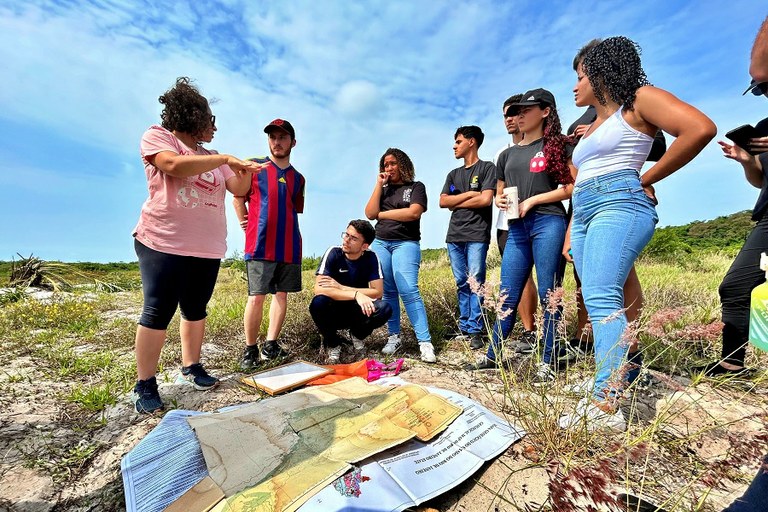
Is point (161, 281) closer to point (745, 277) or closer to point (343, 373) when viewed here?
point (343, 373)

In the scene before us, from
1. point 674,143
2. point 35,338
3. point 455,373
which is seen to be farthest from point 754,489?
point 35,338

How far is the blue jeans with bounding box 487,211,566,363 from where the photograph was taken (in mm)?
2803

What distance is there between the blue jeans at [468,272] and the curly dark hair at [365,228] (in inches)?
33.3

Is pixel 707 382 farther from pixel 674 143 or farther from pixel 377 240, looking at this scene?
pixel 377 240

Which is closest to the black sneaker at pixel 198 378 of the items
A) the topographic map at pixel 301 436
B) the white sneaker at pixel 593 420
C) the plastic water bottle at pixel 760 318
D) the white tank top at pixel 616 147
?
the topographic map at pixel 301 436

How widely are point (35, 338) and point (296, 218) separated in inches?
137

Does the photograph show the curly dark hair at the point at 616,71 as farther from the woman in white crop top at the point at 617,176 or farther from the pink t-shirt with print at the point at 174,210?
the pink t-shirt with print at the point at 174,210

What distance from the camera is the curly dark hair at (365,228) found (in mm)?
3576

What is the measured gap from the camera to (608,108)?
198 centimetres

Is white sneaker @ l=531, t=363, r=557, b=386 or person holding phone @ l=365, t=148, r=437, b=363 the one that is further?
person holding phone @ l=365, t=148, r=437, b=363

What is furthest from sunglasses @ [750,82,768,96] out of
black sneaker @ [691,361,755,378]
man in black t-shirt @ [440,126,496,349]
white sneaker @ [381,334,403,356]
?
white sneaker @ [381,334,403,356]

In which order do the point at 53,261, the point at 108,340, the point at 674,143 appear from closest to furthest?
the point at 674,143
the point at 108,340
the point at 53,261

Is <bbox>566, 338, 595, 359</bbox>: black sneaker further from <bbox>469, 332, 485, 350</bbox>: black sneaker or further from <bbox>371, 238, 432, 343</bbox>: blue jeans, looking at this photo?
<bbox>371, 238, 432, 343</bbox>: blue jeans

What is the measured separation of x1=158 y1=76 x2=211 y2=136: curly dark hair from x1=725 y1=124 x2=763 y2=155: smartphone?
11.2ft
